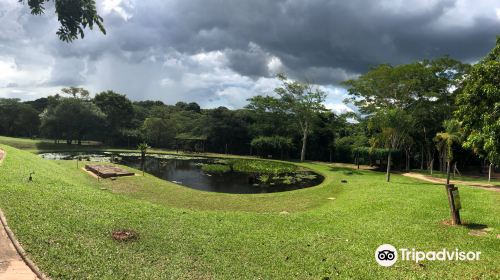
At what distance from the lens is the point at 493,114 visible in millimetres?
8672

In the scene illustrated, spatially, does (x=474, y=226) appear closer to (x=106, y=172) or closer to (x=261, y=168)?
(x=106, y=172)

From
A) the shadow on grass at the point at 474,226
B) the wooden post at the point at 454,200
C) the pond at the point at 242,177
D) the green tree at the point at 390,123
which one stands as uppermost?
the green tree at the point at 390,123

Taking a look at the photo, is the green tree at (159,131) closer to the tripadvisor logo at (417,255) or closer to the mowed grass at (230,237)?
the mowed grass at (230,237)

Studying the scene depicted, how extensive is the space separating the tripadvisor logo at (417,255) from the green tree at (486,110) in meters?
2.38

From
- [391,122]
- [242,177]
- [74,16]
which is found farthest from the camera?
[242,177]

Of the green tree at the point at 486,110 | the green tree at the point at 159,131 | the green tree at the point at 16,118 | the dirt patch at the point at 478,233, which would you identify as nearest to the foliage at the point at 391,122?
the green tree at the point at 486,110

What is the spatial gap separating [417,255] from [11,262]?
8.81 m

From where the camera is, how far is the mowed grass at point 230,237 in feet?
23.6

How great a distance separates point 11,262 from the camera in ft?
22.3

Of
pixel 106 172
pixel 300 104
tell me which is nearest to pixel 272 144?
pixel 300 104

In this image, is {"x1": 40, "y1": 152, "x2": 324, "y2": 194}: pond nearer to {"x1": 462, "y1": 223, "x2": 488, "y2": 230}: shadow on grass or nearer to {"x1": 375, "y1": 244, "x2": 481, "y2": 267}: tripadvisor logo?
{"x1": 462, "y1": 223, "x2": 488, "y2": 230}: shadow on grass

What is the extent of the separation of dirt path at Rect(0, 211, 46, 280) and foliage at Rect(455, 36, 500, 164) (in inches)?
394

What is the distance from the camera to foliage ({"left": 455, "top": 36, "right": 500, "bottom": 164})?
823 centimetres

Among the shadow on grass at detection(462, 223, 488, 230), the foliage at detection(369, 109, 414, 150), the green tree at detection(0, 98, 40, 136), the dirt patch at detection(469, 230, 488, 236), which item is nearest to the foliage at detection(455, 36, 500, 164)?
the dirt patch at detection(469, 230, 488, 236)
